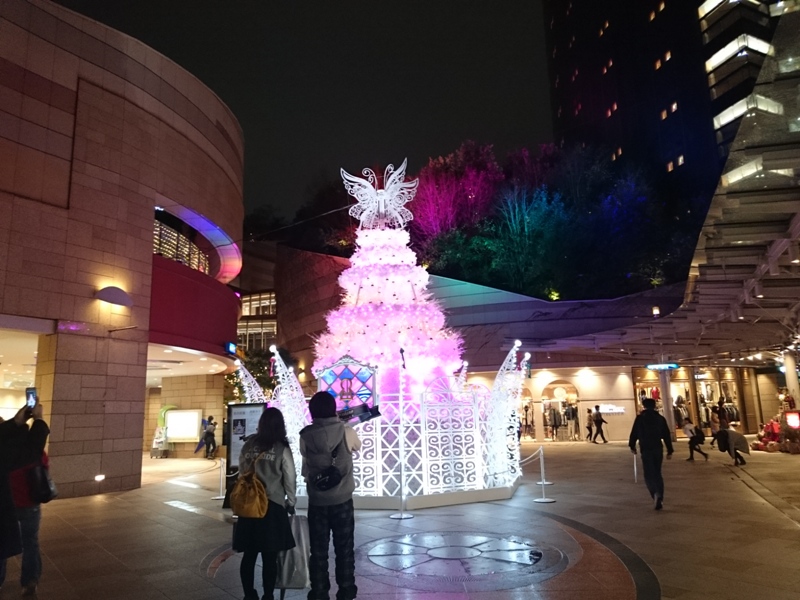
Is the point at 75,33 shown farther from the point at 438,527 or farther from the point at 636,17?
the point at 636,17

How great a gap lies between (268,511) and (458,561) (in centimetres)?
245

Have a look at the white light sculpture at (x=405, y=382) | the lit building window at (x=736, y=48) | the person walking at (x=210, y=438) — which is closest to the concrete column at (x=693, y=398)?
the white light sculpture at (x=405, y=382)

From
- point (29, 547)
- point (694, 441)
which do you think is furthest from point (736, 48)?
point (29, 547)

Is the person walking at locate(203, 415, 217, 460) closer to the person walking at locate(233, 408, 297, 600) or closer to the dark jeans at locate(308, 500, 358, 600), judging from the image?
the person walking at locate(233, 408, 297, 600)

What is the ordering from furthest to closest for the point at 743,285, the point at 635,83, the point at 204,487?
1. the point at 635,83
2. the point at 204,487
3. the point at 743,285

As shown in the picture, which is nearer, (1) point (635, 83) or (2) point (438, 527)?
(2) point (438, 527)

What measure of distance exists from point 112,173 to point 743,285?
568 inches

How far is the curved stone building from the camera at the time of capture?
11805 millimetres

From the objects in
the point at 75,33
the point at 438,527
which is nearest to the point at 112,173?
the point at 75,33

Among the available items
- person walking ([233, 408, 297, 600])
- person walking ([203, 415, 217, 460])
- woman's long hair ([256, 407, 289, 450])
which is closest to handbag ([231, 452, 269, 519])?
person walking ([233, 408, 297, 600])

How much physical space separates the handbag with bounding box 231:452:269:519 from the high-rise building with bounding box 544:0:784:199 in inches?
1661

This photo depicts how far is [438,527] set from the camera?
24.1 feet

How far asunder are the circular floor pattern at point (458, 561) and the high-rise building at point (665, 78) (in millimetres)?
39799

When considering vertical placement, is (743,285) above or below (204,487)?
above
